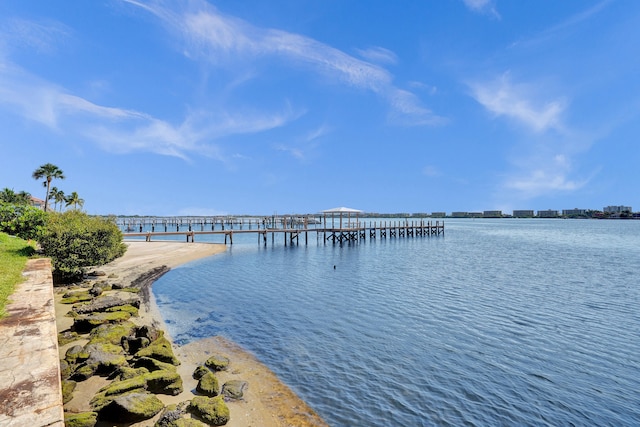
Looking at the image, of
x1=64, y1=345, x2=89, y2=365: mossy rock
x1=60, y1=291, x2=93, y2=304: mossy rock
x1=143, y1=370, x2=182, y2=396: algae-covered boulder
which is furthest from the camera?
x1=60, y1=291, x2=93, y2=304: mossy rock

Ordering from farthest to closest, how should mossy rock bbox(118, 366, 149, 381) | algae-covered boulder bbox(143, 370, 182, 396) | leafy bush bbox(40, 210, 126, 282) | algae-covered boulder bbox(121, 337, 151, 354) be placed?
1. leafy bush bbox(40, 210, 126, 282)
2. algae-covered boulder bbox(121, 337, 151, 354)
3. mossy rock bbox(118, 366, 149, 381)
4. algae-covered boulder bbox(143, 370, 182, 396)

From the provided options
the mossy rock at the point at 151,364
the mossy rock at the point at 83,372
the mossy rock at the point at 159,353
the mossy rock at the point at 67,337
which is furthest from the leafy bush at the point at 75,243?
the mossy rock at the point at 151,364

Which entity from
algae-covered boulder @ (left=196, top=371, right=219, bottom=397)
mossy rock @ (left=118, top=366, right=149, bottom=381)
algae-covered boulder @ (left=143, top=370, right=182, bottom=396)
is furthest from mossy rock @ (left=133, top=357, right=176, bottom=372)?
algae-covered boulder @ (left=196, top=371, right=219, bottom=397)

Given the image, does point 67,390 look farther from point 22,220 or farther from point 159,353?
point 22,220

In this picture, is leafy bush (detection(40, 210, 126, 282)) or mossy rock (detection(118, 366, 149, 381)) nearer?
mossy rock (detection(118, 366, 149, 381))

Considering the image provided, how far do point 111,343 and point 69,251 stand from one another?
10.8 m

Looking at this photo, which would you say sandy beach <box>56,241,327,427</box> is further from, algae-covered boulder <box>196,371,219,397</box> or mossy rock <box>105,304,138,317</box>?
mossy rock <box>105,304,138,317</box>

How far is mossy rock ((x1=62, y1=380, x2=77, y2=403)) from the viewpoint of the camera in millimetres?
7907

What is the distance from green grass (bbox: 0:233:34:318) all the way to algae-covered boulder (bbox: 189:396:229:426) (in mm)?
5370

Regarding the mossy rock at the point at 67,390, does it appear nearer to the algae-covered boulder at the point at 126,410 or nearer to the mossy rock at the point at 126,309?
the algae-covered boulder at the point at 126,410

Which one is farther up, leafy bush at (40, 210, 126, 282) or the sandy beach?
leafy bush at (40, 210, 126, 282)

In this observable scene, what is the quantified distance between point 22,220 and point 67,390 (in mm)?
20123

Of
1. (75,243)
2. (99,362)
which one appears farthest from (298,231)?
(99,362)

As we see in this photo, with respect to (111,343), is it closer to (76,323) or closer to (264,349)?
(76,323)
